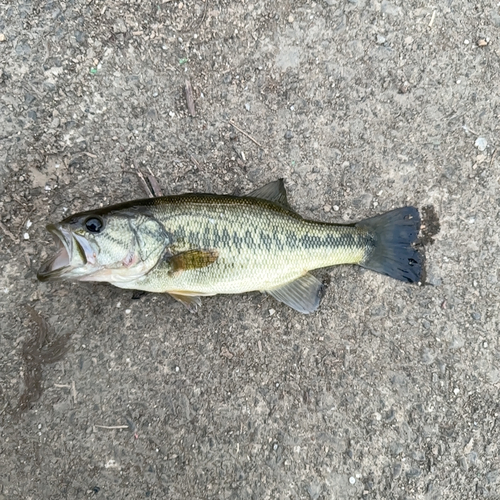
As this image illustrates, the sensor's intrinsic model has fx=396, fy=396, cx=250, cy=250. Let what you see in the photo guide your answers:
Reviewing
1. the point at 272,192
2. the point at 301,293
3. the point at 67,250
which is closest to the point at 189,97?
the point at 272,192

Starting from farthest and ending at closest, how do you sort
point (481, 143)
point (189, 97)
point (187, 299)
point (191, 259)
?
point (481, 143), point (189, 97), point (187, 299), point (191, 259)

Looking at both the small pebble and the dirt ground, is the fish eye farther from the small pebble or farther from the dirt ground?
the small pebble

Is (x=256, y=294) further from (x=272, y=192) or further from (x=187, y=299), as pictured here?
(x=272, y=192)

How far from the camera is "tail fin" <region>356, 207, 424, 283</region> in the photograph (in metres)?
2.89

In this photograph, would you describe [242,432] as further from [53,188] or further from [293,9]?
[293,9]

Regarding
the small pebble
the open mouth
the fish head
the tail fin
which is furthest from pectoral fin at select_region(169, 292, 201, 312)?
the small pebble

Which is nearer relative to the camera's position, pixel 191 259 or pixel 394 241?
pixel 191 259

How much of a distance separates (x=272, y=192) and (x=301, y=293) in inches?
30.0

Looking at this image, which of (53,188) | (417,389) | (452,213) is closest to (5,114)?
(53,188)

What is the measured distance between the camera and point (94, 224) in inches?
97.1

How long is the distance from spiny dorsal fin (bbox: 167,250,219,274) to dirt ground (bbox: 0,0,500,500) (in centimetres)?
48

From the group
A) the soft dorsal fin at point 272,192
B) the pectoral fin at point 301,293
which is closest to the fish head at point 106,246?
the soft dorsal fin at point 272,192

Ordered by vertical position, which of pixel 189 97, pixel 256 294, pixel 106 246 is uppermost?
pixel 189 97

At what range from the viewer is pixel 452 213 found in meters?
3.13
